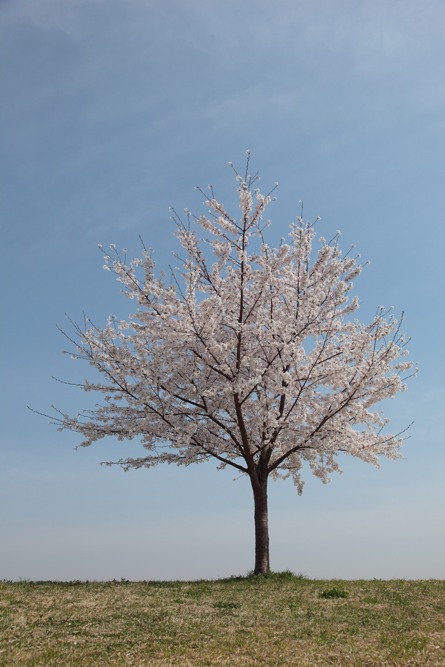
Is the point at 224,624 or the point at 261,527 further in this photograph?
the point at 261,527

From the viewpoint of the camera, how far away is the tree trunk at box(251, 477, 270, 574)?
2256 cm

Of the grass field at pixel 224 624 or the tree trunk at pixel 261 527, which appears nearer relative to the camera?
the grass field at pixel 224 624

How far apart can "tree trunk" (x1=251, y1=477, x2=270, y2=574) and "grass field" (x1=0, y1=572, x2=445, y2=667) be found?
1.91 m

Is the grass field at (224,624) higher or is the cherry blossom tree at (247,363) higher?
the cherry blossom tree at (247,363)

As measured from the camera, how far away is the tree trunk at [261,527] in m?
22.6

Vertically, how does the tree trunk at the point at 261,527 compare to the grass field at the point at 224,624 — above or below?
above

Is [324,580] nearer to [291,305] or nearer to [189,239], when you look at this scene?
[291,305]

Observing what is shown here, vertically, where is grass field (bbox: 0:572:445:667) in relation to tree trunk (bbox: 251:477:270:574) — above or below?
below

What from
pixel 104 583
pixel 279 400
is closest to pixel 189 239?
pixel 279 400

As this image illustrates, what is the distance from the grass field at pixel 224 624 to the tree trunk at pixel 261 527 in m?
1.91

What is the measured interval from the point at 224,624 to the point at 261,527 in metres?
9.34

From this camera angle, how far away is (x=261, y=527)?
75.2ft

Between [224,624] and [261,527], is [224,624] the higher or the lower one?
the lower one

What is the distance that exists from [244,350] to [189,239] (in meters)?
4.43
